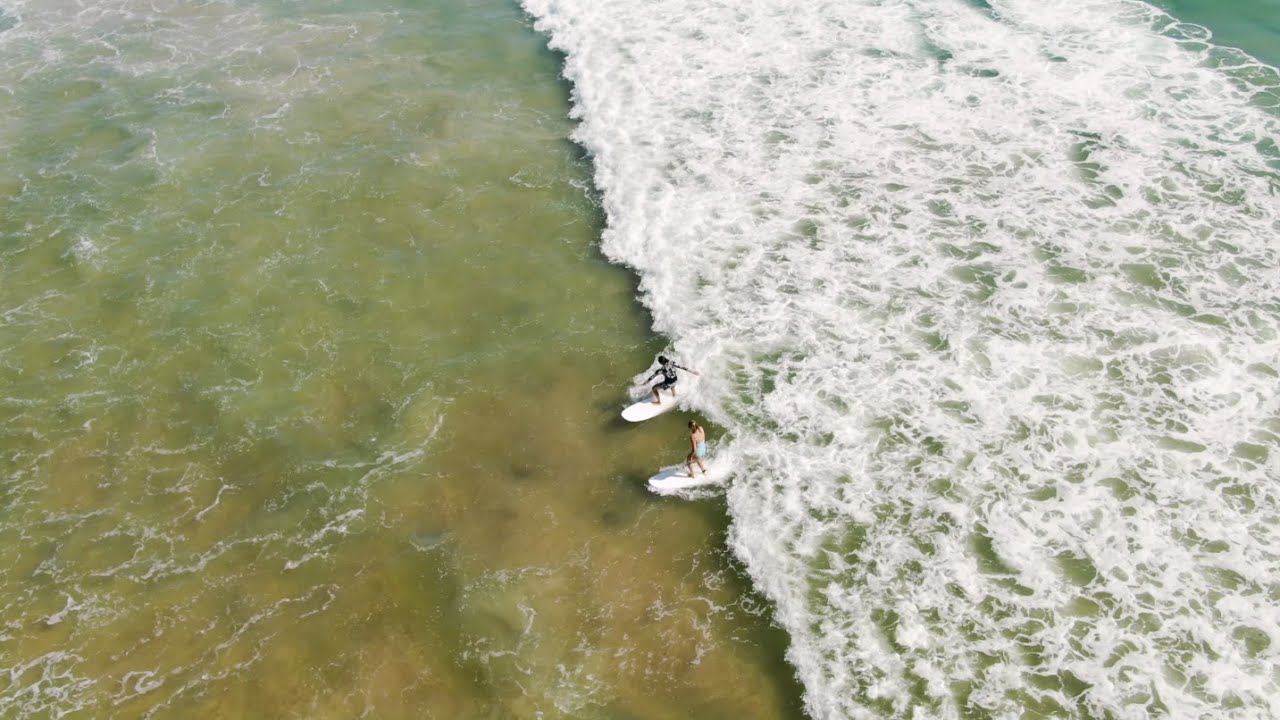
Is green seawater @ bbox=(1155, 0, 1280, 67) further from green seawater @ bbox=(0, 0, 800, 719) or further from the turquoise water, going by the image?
green seawater @ bbox=(0, 0, 800, 719)

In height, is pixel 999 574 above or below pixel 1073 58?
below

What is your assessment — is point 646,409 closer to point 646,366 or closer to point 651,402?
point 651,402

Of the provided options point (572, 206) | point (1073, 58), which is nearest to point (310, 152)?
point (572, 206)

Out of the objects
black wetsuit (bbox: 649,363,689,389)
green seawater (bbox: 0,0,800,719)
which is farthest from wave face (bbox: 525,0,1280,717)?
green seawater (bbox: 0,0,800,719)

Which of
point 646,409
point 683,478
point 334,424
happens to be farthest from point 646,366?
point 334,424

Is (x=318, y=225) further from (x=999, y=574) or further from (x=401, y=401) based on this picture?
(x=999, y=574)

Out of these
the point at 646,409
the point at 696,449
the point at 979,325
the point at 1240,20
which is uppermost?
the point at 1240,20

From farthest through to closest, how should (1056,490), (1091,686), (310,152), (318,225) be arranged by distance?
(310,152), (318,225), (1056,490), (1091,686)
